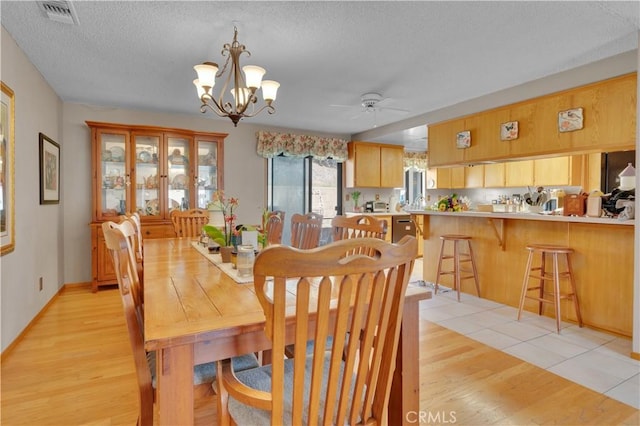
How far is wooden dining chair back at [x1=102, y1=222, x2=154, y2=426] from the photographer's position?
1.14 meters

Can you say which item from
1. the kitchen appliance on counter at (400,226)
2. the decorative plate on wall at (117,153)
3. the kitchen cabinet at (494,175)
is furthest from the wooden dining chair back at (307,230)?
the kitchen cabinet at (494,175)

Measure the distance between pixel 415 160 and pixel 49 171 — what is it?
19.3ft

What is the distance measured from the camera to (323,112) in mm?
4660

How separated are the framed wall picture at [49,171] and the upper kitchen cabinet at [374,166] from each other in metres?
4.06

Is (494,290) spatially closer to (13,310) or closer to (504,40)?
(504,40)

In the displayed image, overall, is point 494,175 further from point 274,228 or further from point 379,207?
point 274,228

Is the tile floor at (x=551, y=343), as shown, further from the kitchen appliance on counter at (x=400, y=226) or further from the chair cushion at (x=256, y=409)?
the kitchen appliance on counter at (x=400, y=226)

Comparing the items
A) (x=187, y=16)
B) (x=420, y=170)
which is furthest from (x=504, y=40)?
(x=420, y=170)

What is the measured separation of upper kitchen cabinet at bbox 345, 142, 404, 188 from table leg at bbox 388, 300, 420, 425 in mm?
4763

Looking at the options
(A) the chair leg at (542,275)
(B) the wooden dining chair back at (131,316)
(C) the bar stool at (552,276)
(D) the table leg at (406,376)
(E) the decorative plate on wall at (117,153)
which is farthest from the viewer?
(E) the decorative plate on wall at (117,153)

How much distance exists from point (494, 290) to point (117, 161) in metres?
4.62

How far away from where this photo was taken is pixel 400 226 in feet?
20.0

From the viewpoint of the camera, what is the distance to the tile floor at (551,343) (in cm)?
210

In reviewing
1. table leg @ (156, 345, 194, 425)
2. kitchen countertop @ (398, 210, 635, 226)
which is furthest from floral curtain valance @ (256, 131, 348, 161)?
table leg @ (156, 345, 194, 425)
